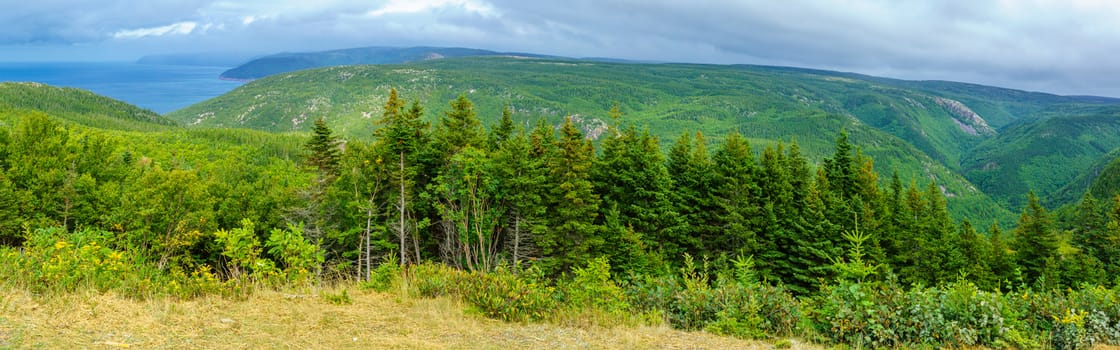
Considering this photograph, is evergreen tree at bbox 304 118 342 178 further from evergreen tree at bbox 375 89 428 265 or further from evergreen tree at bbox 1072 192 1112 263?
evergreen tree at bbox 1072 192 1112 263

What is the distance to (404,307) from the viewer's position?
895 centimetres

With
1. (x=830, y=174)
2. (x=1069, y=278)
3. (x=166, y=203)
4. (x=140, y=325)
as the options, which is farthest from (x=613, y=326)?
(x=1069, y=278)

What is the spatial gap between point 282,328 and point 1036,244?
185 ft

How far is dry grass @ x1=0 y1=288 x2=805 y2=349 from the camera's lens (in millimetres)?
6566

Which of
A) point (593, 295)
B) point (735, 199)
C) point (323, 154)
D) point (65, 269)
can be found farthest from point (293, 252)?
point (735, 199)

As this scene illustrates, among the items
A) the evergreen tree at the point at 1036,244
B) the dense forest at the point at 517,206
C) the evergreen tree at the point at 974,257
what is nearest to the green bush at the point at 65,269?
the dense forest at the point at 517,206

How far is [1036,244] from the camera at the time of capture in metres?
42.2

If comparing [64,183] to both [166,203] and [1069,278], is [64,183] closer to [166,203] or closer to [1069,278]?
[166,203]

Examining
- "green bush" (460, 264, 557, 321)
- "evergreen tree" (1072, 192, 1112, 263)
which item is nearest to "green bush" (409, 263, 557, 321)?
"green bush" (460, 264, 557, 321)

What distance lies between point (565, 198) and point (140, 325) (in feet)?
67.7

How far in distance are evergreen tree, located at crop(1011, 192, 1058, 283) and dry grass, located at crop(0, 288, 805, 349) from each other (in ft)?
162

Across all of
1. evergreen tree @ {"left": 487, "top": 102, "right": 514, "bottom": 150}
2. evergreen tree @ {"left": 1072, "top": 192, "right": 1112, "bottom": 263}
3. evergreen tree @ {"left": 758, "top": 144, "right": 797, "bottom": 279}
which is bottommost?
evergreen tree @ {"left": 1072, "top": 192, "right": 1112, "bottom": 263}

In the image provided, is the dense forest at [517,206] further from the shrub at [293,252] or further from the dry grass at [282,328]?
the dry grass at [282,328]

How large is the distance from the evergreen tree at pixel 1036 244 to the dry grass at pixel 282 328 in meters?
49.4
